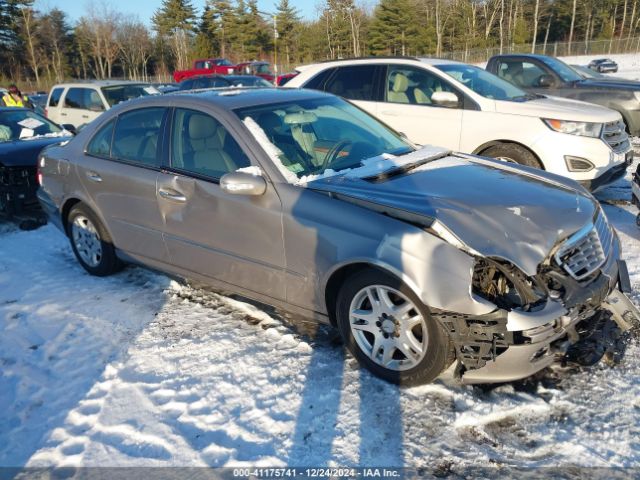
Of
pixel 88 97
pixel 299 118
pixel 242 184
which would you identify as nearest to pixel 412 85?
pixel 299 118

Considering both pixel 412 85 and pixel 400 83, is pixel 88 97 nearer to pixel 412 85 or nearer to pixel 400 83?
pixel 400 83

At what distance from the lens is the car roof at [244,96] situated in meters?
3.84

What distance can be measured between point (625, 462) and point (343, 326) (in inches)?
62.5

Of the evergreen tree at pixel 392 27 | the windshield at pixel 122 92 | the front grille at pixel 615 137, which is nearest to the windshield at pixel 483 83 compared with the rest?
the front grille at pixel 615 137

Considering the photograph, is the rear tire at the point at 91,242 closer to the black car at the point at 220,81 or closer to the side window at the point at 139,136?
the side window at the point at 139,136

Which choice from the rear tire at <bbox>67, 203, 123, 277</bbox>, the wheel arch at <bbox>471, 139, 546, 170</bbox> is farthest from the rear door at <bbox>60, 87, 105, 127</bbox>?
the wheel arch at <bbox>471, 139, 546, 170</bbox>

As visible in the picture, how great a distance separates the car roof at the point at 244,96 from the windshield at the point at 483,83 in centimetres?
285

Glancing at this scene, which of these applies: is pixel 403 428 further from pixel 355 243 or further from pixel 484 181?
pixel 484 181

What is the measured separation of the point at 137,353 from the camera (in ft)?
11.7

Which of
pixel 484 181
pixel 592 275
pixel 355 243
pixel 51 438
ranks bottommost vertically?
pixel 51 438

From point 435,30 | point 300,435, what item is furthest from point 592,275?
point 435,30

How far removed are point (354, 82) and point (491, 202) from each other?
454 centimetres

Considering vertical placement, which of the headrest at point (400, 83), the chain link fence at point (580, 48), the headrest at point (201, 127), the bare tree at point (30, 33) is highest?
the bare tree at point (30, 33)

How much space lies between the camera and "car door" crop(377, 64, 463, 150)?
639 centimetres
